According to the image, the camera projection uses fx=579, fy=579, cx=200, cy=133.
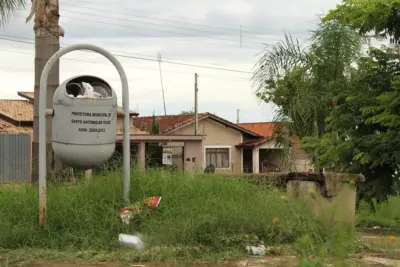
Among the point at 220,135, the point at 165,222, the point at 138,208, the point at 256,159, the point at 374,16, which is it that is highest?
the point at 374,16

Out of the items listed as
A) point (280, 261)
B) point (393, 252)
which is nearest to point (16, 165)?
point (280, 261)

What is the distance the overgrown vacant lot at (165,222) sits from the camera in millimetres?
5703

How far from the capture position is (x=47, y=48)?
8.26 meters

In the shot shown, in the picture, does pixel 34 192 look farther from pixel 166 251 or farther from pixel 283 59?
pixel 283 59

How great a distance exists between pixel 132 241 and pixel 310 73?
10725mm

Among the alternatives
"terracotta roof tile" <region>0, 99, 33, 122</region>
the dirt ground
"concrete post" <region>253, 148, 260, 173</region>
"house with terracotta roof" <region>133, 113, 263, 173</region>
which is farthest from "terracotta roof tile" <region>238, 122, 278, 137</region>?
the dirt ground

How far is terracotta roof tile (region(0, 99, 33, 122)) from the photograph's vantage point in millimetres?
30109

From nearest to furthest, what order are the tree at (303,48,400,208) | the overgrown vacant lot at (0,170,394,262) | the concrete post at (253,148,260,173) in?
the overgrown vacant lot at (0,170,394,262), the tree at (303,48,400,208), the concrete post at (253,148,260,173)

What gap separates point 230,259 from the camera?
5.55 metres

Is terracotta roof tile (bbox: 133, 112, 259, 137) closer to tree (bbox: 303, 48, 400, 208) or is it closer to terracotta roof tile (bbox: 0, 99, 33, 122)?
terracotta roof tile (bbox: 0, 99, 33, 122)

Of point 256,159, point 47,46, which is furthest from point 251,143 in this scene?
point 47,46

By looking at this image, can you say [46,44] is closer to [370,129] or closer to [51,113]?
[51,113]

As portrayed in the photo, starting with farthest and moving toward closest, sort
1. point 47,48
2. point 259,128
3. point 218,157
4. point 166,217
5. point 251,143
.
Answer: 1. point 259,128
2. point 218,157
3. point 251,143
4. point 47,48
5. point 166,217

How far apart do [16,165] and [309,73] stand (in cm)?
894
